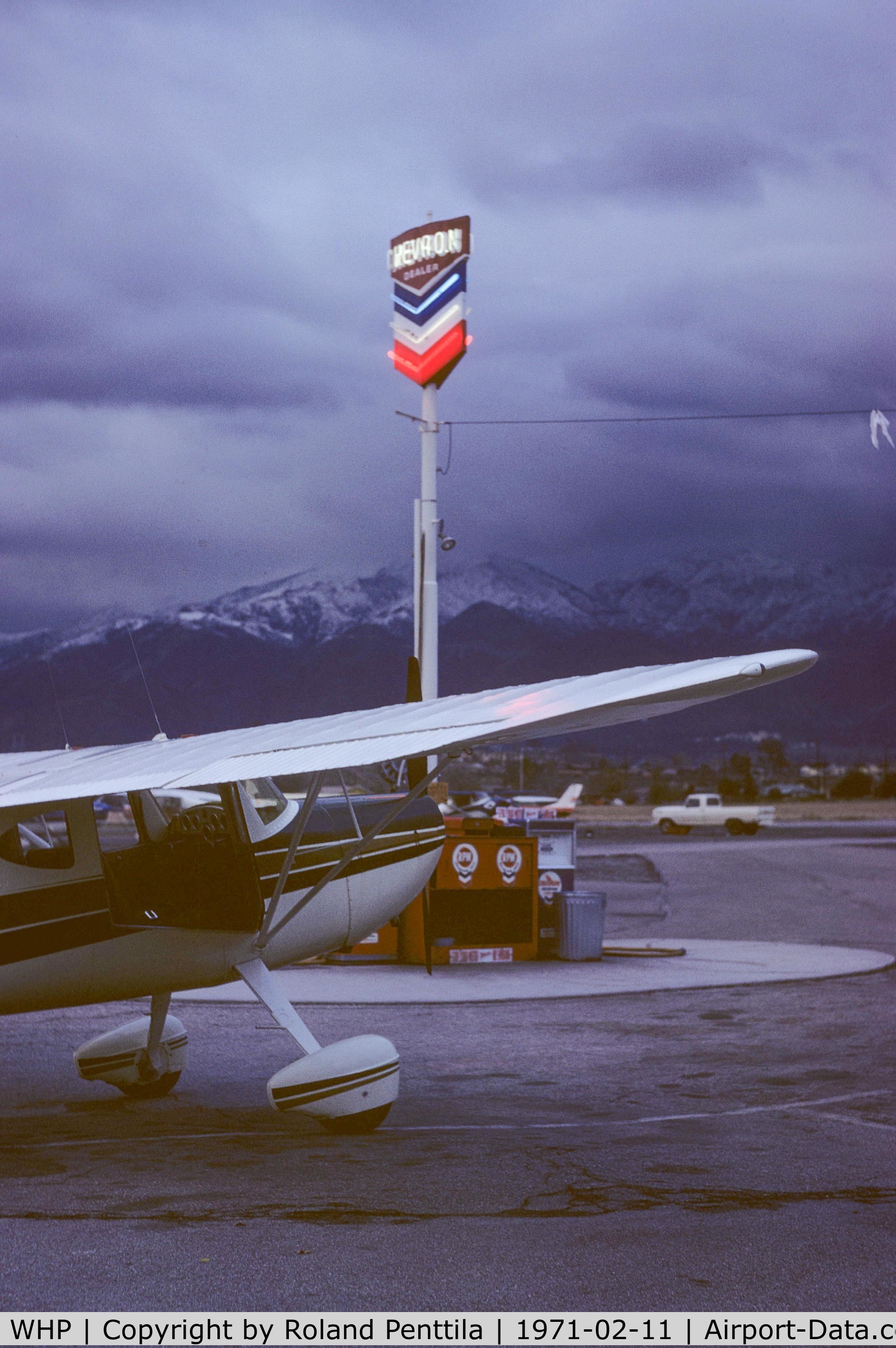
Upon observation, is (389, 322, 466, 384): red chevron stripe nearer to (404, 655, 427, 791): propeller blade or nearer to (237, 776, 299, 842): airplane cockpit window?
(404, 655, 427, 791): propeller blade

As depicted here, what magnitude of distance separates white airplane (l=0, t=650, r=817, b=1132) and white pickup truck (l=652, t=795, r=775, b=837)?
4492cm

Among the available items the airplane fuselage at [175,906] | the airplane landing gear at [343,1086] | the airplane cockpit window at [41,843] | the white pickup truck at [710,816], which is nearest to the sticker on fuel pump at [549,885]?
the airplane fuselage at [175,906]

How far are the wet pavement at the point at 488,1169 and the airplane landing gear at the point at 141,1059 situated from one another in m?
0.16

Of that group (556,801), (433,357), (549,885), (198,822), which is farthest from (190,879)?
(556,801)

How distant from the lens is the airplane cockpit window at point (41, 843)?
750 centimetres

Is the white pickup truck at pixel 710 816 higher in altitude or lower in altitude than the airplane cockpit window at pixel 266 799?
lower

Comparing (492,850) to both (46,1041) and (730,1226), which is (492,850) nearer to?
(46,1041)

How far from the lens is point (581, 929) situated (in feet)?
52.1

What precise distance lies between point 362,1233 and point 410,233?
30.8m

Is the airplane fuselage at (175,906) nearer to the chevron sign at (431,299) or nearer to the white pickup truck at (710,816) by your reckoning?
the chevron sign at (431,299)

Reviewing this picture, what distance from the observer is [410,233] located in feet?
110

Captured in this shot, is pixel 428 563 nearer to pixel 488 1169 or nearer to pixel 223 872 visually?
pixel 223 872

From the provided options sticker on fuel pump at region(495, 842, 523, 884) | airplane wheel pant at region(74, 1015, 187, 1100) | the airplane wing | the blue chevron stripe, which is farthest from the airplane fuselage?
the blue chevron stripe

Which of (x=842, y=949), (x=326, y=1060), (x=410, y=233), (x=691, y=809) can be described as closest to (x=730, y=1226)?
(x=326, y=1060)
